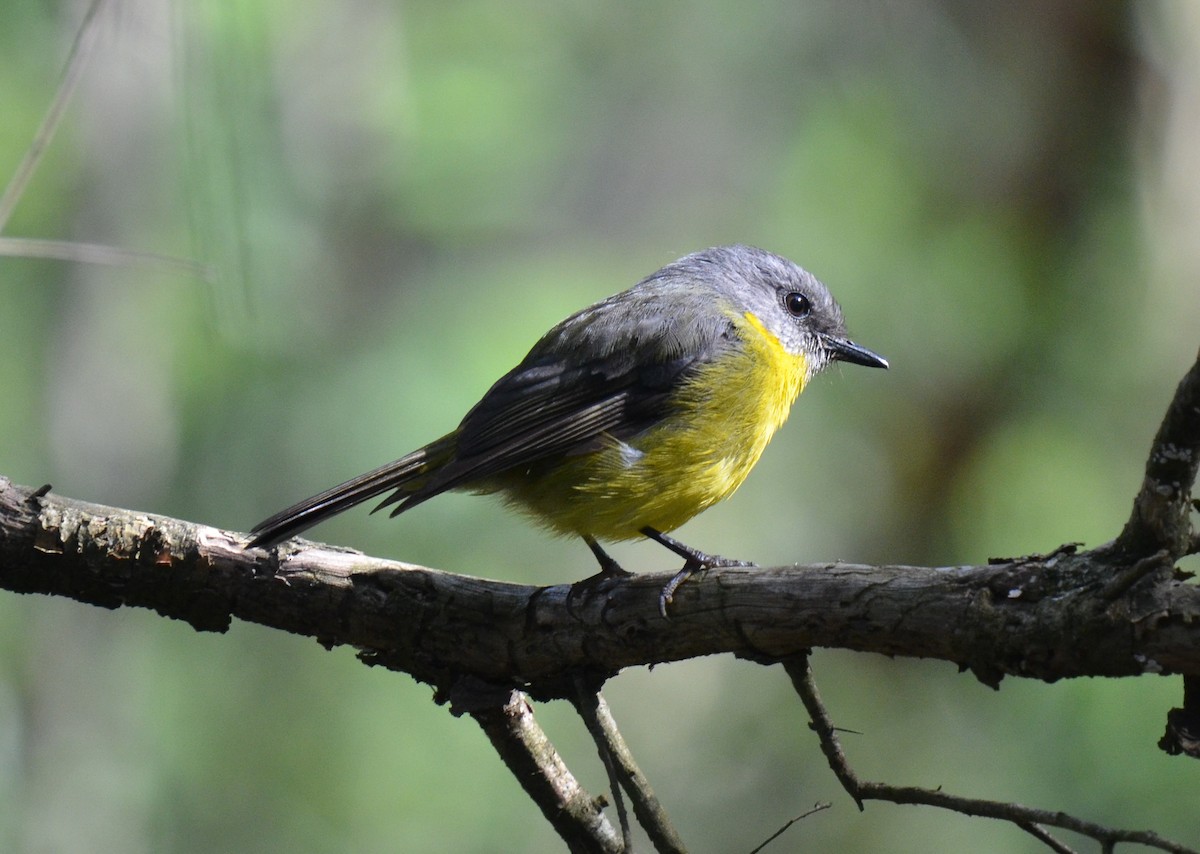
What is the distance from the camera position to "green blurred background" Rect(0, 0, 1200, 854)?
7387 millimetres

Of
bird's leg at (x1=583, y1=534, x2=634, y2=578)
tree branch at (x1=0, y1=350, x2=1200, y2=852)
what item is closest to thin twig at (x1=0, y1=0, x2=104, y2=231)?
tree branch at (x1=0, y1=350, x2=1200, y2=852)

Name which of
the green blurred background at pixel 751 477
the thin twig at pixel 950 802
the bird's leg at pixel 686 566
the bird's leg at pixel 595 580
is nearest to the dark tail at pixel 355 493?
the bird's leg at pixel 595 580

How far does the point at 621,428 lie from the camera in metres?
3.78

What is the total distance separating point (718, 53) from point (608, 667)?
1039 centimetres

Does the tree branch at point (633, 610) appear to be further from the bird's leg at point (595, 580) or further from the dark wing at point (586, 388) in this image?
the dark wing at point (586, 388)

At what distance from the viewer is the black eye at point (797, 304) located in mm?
4648

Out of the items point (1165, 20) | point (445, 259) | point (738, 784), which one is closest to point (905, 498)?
point (738, 784)

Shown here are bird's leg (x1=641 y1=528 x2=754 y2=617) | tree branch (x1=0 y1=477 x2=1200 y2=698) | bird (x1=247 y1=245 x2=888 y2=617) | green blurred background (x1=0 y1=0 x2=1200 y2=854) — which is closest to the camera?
tree branch (x1=0 y1=477 x2=1200 y2=698)

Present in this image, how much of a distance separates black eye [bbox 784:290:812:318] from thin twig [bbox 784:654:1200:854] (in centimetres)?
243

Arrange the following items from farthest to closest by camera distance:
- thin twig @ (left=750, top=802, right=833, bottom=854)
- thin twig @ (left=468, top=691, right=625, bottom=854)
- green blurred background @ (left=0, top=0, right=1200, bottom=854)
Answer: green blurred background @ (left=0, top=0, right=1200, bottom=854), thin twig @ (left=468, top=691, right=625, bottom=854), thin twig @ (left=750, top=802, right=833, bottom=854)

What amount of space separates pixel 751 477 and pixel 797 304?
4.84 meters

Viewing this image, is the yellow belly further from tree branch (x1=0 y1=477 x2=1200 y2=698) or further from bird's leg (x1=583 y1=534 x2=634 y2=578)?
tree branch (x1=0 y1=477 x2=1200 y2=698)

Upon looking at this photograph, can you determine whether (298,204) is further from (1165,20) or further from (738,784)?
(1165,20)

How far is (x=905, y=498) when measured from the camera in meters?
8.14
